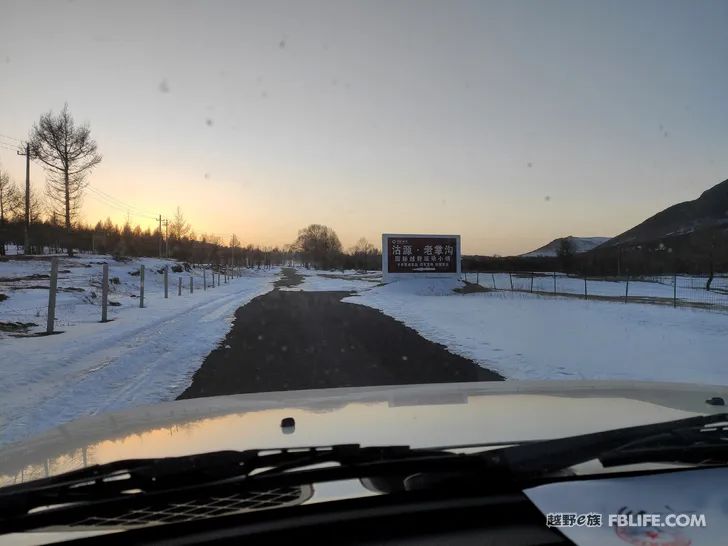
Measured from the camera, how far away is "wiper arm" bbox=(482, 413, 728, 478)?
2143 millimetres

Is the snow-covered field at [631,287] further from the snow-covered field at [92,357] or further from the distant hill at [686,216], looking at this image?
the distant hill at [686,216]

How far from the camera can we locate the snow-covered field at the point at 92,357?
630cm

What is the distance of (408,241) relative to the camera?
38.0m

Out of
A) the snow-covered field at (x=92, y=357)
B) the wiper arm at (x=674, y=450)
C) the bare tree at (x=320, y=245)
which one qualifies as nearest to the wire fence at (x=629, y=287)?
the snow-covered field at (x=92, y=357)

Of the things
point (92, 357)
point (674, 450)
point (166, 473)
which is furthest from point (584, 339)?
point (166, 473)

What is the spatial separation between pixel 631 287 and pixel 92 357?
141 feet

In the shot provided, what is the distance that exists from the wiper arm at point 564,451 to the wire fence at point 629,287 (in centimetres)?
2647

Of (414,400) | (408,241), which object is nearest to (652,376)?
(414,400)

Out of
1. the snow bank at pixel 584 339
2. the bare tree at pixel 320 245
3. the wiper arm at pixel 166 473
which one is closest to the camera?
the wiper arm at pixel 166 473

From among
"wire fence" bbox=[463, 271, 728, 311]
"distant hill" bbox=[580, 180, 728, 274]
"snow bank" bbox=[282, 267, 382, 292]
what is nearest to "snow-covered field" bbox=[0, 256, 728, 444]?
"wire fence" bbox=[463, 271, 728, 311]

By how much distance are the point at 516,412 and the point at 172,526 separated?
2111mm

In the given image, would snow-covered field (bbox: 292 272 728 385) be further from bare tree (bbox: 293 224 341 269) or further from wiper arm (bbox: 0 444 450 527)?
bare tree (bbox: 293 224 341 269)

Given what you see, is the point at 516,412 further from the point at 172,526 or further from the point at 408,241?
the point at 408,241

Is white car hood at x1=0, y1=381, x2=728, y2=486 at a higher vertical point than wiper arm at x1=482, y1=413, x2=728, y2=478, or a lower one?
lower
